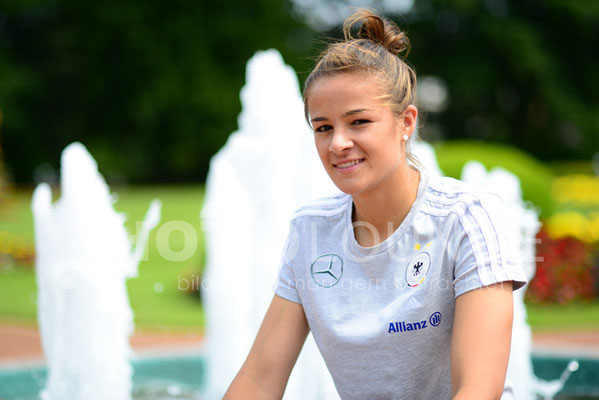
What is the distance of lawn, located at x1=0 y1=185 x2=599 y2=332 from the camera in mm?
6699

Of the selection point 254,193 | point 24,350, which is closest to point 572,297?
point 254,193

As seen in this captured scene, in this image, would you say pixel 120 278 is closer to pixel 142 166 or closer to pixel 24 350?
pixel 24 350

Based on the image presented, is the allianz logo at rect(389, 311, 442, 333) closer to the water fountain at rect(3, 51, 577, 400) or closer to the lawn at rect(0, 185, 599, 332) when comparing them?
the water fountain at rect(3, 51, 577, 400)

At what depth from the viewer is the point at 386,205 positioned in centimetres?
175

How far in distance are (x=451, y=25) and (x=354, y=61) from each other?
27.6 meters

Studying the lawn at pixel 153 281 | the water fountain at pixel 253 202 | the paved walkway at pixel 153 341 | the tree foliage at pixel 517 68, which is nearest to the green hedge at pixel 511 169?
the lawn at pixel 153 281

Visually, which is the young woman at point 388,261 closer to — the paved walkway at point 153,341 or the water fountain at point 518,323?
the water fountain at point 518,323

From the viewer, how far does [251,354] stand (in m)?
1.85

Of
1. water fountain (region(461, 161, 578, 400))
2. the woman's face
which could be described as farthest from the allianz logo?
water fountain (region(461, 161, 578, 400))

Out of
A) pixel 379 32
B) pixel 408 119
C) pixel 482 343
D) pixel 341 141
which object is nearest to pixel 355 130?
pixel 341 141

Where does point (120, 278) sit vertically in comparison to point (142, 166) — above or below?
below

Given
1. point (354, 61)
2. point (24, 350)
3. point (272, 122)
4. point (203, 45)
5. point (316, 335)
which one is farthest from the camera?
point (203, 45)

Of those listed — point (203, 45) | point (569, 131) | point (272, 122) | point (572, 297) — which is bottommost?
point (572, 297)

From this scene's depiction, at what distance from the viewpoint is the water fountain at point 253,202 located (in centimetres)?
411
